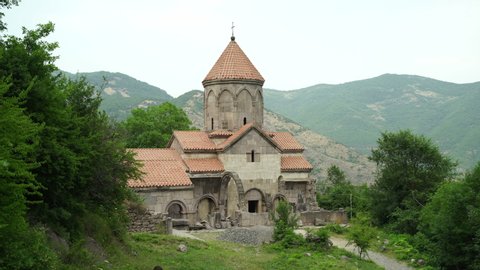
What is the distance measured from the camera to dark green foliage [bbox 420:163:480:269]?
48.3 ft

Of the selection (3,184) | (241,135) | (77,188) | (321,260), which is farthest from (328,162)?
(3,184)

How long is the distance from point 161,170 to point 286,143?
7.89m

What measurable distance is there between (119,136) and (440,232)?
9.87 meters

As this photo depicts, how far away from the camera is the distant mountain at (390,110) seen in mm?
110562

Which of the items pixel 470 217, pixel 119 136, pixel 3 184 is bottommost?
pixel 470 217

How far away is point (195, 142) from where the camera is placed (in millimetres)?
25859

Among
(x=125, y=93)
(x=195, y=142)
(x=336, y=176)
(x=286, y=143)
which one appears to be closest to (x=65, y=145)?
(x=195, y=142)

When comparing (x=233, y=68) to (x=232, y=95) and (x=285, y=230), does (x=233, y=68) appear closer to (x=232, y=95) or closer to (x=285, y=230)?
(x=232, y=95)

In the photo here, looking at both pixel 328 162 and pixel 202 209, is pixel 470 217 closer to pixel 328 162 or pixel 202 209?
pixel 202 209

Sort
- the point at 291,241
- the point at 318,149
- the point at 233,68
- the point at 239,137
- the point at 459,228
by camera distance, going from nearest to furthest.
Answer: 1. the point at 459,228
2. the point at 291,241
3. the point at 239,137
4. the point at 233,68
5. the point at 318,149

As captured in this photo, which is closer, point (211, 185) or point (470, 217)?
point (470, 217)

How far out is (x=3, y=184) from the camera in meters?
6.75

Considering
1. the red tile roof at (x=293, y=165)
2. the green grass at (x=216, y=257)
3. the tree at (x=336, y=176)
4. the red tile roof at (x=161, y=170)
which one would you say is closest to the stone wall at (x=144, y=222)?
the green grass at (x=216, y=257)

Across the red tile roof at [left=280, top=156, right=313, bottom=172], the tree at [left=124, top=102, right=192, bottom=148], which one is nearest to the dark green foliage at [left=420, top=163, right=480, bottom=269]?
the red tile roof at [left=280, top=156, right=313, bottom=172]
